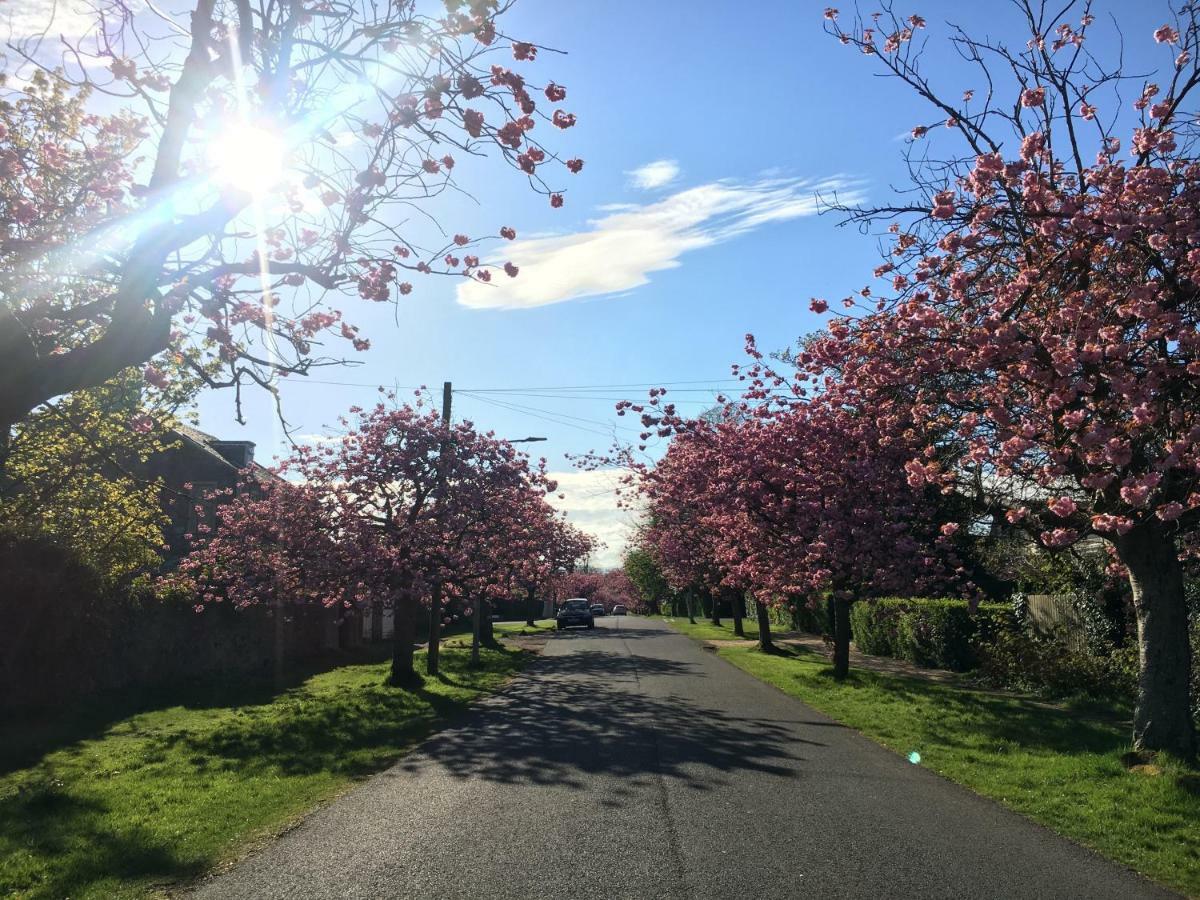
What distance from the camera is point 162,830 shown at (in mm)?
7223

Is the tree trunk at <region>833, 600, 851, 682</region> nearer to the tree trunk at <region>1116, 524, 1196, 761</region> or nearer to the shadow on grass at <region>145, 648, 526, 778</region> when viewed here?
the shadow on grass at <region>145, 648, 526, 778</region>

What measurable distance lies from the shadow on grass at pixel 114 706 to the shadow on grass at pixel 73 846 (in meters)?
3.02

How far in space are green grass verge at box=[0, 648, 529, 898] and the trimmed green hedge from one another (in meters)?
10.9

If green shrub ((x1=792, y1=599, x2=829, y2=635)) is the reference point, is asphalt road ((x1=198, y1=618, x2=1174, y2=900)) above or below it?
below

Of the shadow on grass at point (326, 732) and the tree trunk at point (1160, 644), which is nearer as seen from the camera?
the tree trunk at point (1160, 644)

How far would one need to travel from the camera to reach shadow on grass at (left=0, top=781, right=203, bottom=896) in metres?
5.99

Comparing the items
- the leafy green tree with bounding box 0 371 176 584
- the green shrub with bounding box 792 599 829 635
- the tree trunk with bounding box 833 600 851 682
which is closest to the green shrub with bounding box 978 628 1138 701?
the tree trunk with bounding box 833 600 851 682

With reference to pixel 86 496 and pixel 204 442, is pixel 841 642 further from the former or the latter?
pixel 204 442

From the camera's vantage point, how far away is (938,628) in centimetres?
2109

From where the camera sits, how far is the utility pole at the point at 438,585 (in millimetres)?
19047

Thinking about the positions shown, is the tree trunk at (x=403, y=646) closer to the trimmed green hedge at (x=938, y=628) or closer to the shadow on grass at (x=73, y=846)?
the shadow on grass at (x=73, y=846)

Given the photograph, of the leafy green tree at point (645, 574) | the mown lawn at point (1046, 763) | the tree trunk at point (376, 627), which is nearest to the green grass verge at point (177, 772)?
the mown lawn at point (1046, 763)

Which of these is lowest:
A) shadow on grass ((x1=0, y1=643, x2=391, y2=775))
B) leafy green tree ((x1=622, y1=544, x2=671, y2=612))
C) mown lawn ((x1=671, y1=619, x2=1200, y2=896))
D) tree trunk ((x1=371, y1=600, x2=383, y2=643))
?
shadow on grass ((x1=0, y1=643, x2=391, y2=775))

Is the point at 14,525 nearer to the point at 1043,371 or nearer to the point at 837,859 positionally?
the point at 837,859
